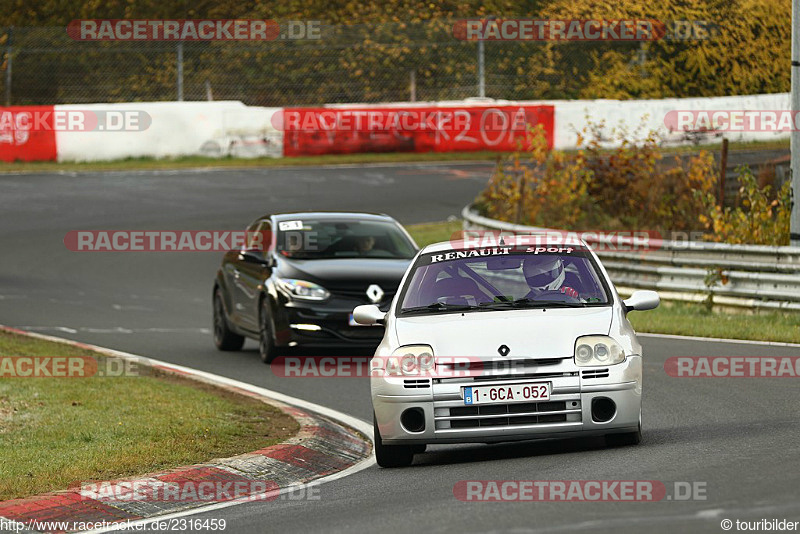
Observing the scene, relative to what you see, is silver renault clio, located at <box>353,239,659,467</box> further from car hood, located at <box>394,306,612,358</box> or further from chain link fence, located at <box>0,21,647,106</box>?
chain link fence, located at <box>0,21,647,106</box>

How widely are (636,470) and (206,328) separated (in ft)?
39.5

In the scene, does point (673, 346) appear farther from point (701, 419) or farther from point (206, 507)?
point (206, 507)

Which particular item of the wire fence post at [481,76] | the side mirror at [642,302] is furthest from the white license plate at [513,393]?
the wire fence post at [481,76]

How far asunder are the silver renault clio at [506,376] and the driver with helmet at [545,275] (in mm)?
Result: 228

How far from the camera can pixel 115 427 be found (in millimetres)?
11234

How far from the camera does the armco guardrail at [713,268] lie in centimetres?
1731

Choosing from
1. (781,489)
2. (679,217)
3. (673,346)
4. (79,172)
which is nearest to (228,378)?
(673,346)

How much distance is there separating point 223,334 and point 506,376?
8811 mm

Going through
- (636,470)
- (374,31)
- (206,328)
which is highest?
(374,31)

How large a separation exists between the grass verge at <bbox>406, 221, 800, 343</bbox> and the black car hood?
10.9ft

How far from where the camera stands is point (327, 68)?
1615 inches

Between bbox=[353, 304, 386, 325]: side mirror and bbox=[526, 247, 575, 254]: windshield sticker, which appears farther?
bbox=[526, 247, 575, 254]: windshield sticker

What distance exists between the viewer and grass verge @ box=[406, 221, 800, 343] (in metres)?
16.2

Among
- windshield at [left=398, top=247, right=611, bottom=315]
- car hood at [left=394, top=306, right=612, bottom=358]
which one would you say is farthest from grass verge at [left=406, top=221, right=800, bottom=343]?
car hood at [left=394, top=306, right=612, bottom=358]
